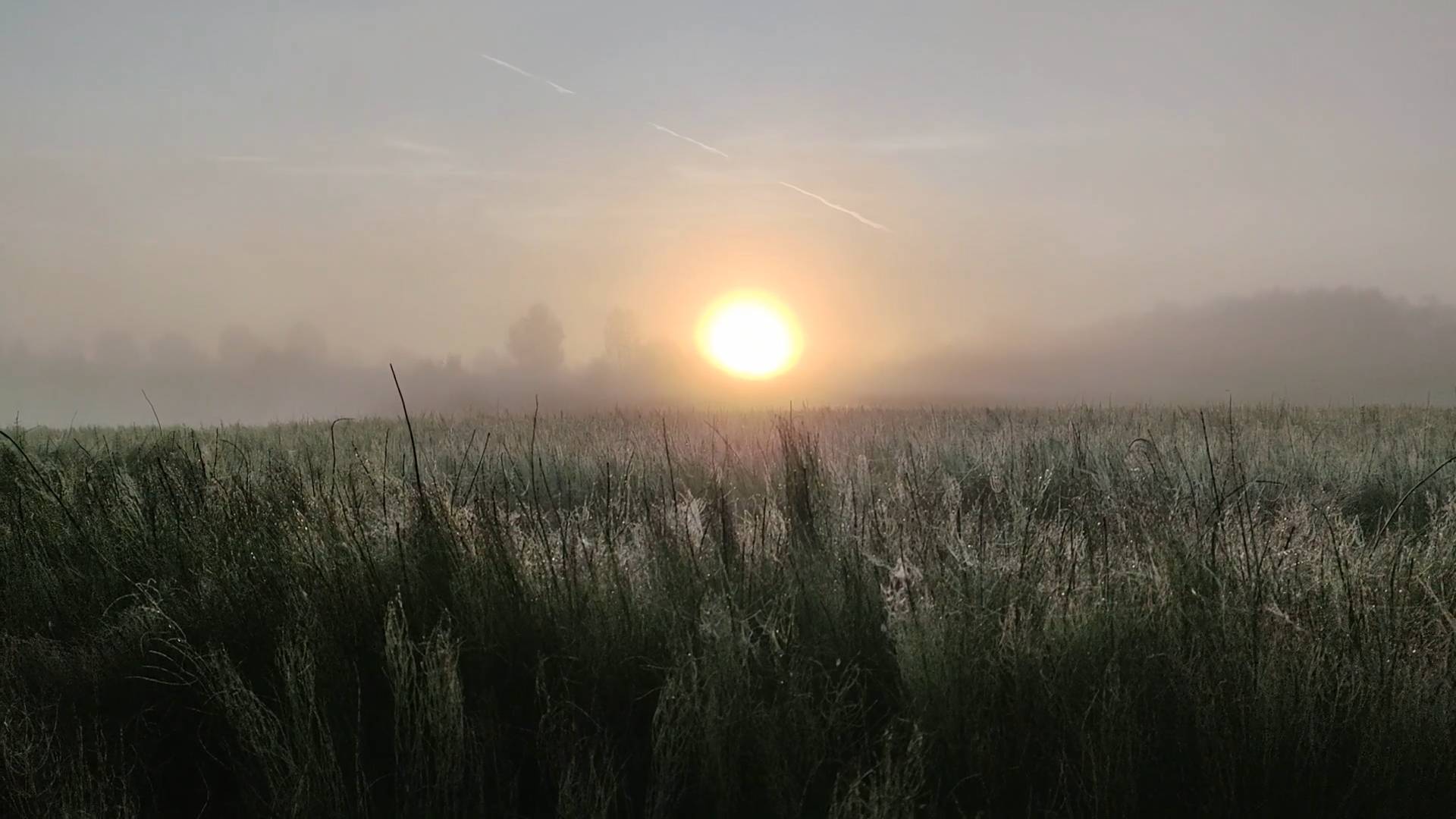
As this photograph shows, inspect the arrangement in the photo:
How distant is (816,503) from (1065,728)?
7.97ft

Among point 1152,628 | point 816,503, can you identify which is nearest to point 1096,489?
point 816,503

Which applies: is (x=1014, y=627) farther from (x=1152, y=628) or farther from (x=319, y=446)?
(x=319, y=446)

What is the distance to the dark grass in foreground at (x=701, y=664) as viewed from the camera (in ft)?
8.53

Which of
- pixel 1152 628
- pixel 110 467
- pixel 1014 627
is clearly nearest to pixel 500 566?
pixel 1014 627

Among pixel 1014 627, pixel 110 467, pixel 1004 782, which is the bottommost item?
pixel 1004 782

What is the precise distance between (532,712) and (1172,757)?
1.97 metres

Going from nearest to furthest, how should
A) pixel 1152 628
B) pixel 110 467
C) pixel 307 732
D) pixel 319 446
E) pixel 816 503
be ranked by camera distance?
pixel 307 732
pixel 1152 628
pixel 816 503
pixel 110 467
pixel 319 446

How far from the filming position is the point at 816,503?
200 inches

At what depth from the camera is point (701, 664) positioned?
2.96 meters

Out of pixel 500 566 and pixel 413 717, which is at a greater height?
pixel 500 566

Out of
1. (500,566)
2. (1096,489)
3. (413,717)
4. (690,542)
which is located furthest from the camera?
(1096,489)

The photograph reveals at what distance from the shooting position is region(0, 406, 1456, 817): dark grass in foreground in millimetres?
2600

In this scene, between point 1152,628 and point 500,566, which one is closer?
point 1152,628

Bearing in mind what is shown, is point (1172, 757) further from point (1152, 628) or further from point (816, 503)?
point (816, 503)
